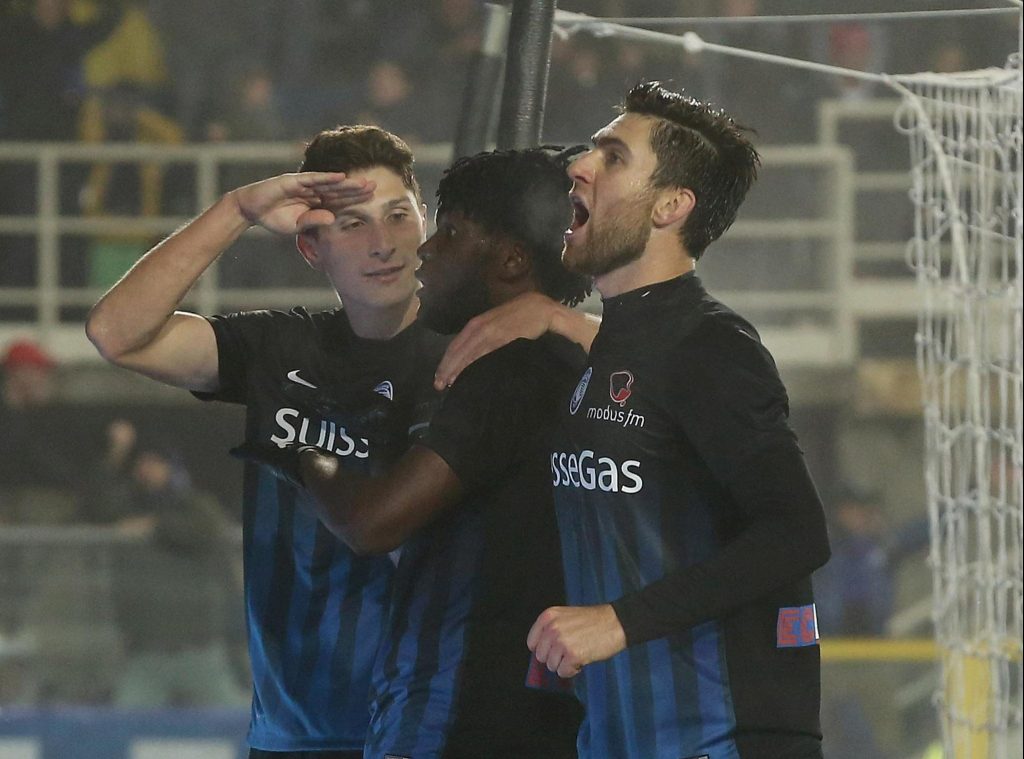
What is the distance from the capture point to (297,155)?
992cm

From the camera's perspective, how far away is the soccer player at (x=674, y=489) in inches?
67.1

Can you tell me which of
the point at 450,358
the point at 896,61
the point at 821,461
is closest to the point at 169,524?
the point at 821,461

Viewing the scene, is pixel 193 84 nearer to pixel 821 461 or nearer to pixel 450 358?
pixel 821 461

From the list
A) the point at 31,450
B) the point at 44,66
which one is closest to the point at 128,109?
the point at 44,66

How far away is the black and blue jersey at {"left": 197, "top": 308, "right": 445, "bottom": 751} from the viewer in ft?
7.80

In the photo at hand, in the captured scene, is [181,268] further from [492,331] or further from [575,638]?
[575,638]

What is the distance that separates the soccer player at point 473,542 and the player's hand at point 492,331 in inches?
0.6

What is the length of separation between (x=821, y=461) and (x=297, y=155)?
3863mm

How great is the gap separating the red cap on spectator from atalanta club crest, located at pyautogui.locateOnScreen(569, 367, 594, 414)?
8135 millimetres

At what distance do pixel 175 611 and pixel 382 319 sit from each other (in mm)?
6578

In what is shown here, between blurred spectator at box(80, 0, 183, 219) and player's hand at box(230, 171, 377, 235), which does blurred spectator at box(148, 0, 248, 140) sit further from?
player's hand at box(230, 171, 377, 235)

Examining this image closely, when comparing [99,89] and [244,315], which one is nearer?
[244,315]

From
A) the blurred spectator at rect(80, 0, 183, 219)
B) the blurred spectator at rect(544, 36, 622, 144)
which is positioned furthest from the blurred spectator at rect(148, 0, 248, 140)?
the blurred spectator at rect(544, 36, 622, 144)

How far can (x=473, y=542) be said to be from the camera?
2084mm
